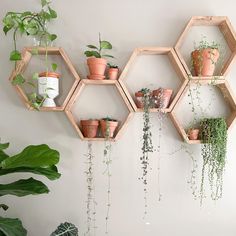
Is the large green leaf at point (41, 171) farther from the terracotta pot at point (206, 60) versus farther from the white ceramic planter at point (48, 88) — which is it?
the terracotta pot at point (206, 60)

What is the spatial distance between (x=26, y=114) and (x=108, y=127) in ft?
2.06

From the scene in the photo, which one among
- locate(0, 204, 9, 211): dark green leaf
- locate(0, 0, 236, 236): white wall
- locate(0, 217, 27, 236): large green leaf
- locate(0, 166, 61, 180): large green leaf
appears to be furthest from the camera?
locate(0, 0, 236, 236): white wall

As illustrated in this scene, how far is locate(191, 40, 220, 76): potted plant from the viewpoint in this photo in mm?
2016

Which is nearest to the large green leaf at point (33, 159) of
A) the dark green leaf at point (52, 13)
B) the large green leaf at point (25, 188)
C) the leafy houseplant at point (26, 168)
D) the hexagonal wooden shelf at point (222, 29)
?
the leafy houseplant at point (26, 168)

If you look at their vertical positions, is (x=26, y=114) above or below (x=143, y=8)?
below

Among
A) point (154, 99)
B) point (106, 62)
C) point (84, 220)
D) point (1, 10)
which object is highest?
point (1, 10)

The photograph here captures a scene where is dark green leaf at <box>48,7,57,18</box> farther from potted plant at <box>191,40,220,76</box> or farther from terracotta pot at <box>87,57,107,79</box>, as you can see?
potted plant at <box>191,40,220,76</box>

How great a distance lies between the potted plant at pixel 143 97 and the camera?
204 centimetres

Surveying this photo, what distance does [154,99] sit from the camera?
2061mm

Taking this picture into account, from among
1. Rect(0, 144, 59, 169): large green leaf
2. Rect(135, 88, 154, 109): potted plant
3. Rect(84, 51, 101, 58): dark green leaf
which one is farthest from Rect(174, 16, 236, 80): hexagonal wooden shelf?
Rect(0, 144, 59, 169): large green leaf

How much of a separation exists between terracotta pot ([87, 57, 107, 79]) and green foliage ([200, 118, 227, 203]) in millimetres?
797

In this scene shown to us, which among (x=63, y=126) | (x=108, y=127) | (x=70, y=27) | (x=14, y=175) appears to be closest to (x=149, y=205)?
(x=108, y=127)

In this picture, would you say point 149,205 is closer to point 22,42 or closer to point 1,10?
point 22,42

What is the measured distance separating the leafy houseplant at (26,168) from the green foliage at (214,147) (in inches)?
39.4
